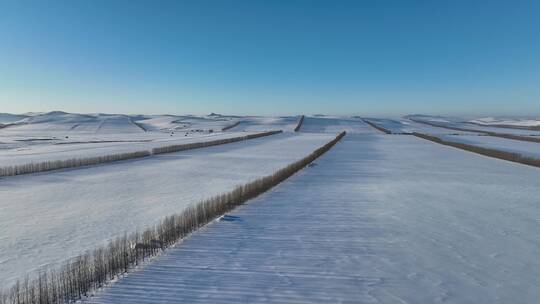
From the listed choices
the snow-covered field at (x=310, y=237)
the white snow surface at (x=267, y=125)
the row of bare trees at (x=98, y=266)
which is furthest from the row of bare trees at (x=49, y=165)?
the white snow surface at (x=267, y=125)

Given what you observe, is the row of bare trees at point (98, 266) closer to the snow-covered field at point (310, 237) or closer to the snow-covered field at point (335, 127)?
the snow-covered field at point (310, 237)

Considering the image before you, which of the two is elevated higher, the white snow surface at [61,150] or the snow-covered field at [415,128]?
the snow-covered field at [415,128]

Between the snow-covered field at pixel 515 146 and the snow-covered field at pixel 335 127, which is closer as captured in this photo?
the snow-covered field at pixel 515 146

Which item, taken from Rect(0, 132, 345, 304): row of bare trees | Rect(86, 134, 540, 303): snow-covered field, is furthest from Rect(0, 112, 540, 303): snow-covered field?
Rect(0, 132, 345, 304): row of bare trees

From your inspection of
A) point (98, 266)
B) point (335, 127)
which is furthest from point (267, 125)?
point (98, 266)

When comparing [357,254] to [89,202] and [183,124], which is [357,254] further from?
[183,124]

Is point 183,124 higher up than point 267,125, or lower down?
higher up
